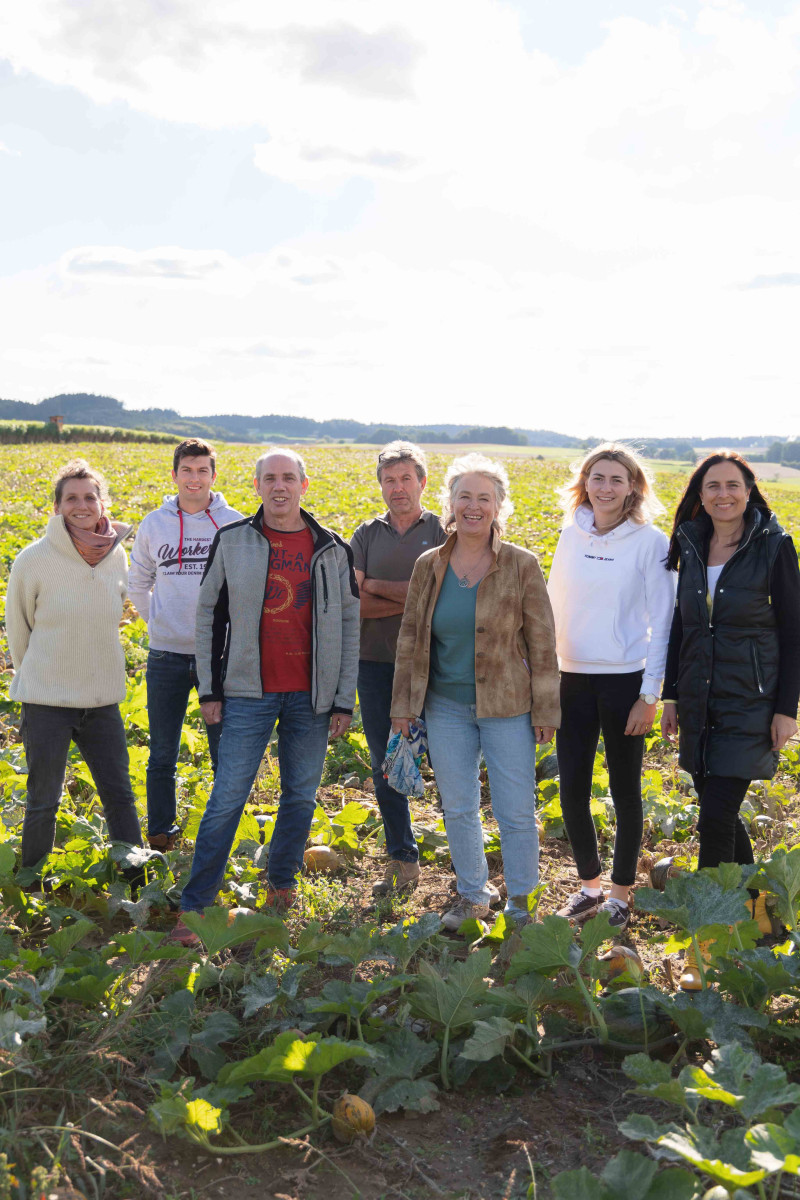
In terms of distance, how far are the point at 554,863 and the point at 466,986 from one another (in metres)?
2.02

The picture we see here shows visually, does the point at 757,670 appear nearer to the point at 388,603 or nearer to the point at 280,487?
the point at 388,603

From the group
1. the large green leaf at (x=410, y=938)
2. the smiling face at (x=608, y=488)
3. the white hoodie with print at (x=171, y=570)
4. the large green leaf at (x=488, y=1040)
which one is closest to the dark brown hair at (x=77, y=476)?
the white hoodie with print at (x=171, y=570)

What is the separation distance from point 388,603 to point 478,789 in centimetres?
→ 97

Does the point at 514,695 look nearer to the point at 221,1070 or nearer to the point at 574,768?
the point at 574,768

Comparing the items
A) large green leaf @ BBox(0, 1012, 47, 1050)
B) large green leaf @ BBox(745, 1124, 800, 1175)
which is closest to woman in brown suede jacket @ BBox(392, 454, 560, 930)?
large green leaf @ BBox(745, 1124, 800, 1175)

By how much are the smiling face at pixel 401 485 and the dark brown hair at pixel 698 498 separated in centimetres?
113

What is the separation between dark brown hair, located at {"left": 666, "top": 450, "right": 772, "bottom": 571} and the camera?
378 centimetres

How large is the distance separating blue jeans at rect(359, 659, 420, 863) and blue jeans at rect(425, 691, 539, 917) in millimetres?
411

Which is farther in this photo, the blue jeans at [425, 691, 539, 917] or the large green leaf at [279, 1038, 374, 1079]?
the blue jeans at [425, 691, 539, 917]

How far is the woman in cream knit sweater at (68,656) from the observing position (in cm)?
406

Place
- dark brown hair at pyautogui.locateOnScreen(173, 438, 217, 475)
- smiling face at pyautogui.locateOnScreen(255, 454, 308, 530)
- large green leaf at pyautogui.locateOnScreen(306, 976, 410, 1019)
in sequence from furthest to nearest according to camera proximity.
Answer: dark brown hair at pyautogui.locateOnScreen(173, 438, 217, 475) → smiling face at pyautogui.locateOnScreen(255, 454, 308, 530) → large green leaf at pyautogui.locateOnScreen(306, 976, 410, 1019)

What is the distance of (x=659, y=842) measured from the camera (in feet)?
16.3

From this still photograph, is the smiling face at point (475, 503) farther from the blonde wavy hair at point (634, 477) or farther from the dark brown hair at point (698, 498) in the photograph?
the dark brown hair at point (698, 498)

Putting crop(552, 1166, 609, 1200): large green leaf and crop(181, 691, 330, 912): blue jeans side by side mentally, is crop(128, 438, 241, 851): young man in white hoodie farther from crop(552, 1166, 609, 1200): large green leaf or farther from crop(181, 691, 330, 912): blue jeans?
crop(552, 1166, 609, 1200): large green leaf
